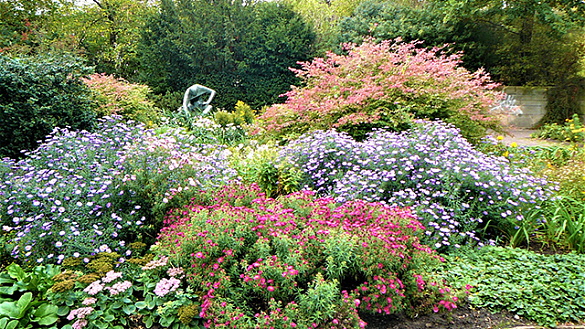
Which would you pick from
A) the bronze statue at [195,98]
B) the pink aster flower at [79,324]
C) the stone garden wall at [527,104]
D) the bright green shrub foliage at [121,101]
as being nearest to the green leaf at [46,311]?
the pink aster flower at [79,324]

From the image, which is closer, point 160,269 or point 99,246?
point 160,269

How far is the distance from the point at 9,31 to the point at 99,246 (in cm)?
1478

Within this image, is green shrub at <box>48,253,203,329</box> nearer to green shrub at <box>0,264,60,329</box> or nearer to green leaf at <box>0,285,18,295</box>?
green shrub at <box>0,264,60,329</box>

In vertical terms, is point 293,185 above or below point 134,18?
below

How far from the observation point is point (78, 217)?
319cm

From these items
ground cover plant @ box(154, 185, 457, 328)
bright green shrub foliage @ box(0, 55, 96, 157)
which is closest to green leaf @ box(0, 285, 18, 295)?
ground cover plant @ box(154, 185, 457, 328)

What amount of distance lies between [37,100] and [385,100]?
5208 millimetres

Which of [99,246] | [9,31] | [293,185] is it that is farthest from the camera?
[9,31]

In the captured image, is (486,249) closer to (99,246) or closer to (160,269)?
(160,269)

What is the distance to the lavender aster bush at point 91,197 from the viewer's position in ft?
9.98

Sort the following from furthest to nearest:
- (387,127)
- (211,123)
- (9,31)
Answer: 1. (9,31)
2. (211,123)
3. (387,127)

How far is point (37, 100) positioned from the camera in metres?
5.62

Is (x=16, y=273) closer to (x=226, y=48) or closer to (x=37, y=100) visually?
(x=37, y=100)

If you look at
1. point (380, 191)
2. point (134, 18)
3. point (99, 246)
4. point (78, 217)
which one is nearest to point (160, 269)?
point (99, 246)
